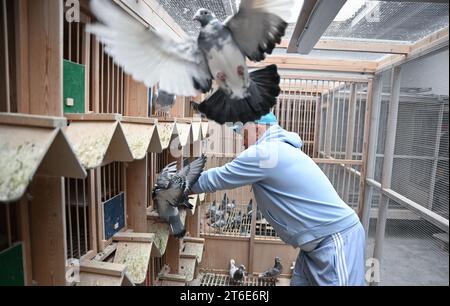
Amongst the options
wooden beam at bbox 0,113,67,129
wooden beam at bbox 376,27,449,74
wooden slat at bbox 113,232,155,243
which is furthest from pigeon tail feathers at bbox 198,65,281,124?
wooden slat at bbox 113,232,155,243

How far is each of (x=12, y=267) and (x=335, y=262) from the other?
71cm

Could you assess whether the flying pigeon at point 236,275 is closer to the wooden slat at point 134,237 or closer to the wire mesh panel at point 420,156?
the wooden slat at point 134,237

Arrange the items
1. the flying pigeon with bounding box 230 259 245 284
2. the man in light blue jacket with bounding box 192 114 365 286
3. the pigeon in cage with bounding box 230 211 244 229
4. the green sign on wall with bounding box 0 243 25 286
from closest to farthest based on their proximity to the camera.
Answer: the green sign on wall with bounding box 0 243 25 286
the man in light blue jacket with bounding box 192 114 365 286
the flying pigeon with bounding box 230 259 245 284
the pigeon in cage with bounding box 230 211 244 229

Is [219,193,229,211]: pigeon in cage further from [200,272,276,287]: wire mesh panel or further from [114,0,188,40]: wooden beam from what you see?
[114,0,188,40]: wooden beam

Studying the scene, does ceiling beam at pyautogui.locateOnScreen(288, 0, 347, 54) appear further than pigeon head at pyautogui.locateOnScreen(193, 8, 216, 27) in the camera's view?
Yes

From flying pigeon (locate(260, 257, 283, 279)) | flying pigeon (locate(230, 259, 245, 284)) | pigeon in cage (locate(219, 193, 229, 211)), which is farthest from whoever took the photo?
pigeon in cage (locate(219, 193, 229, 211))

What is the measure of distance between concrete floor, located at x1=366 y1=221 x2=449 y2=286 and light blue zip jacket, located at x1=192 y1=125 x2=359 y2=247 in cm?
16

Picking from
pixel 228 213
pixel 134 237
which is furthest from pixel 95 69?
pixel 228 213

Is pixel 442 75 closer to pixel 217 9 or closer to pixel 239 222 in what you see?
pixel 217 9

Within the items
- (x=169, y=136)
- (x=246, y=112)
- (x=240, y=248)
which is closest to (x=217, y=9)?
(x=246, y=112)

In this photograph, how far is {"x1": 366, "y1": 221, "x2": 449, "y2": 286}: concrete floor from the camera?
0.60m

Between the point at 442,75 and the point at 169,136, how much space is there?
0.65 m

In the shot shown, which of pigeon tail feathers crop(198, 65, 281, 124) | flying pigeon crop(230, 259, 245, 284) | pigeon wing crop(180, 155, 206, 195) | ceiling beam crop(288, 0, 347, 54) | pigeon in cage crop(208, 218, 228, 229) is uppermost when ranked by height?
ceiling beam crop(288, 0, 347, 54)

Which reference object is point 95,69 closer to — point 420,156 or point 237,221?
point 420,156
